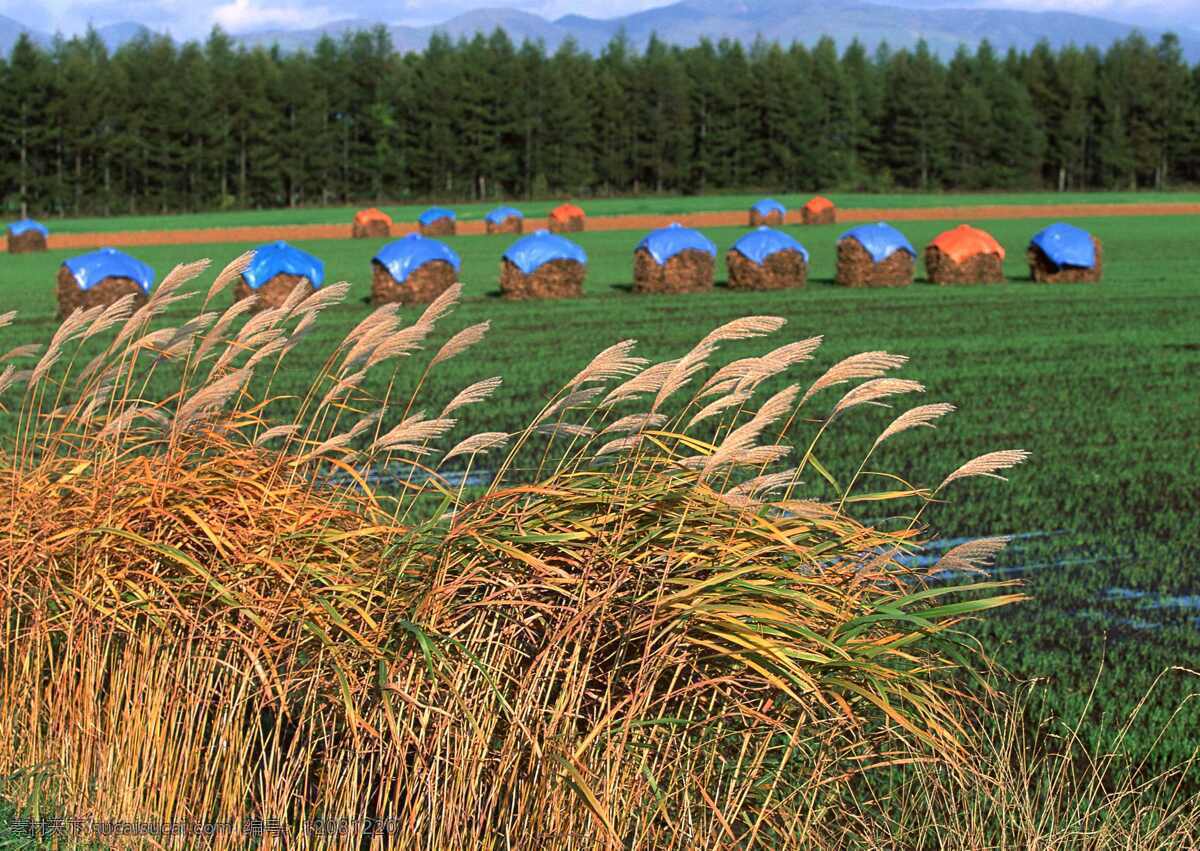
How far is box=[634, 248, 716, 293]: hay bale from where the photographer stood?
118ft

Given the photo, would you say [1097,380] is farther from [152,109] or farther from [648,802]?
[152,109]

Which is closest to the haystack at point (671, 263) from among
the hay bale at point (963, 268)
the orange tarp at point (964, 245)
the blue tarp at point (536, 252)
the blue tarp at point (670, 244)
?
the blue tarp at point (670, 244)

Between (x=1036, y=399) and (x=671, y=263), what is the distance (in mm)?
18102

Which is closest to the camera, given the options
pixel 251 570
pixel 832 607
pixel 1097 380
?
pixel 832 607

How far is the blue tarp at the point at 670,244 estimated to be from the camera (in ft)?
118

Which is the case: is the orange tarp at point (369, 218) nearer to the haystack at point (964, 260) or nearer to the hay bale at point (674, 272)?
the hay bale at point (674, 272)

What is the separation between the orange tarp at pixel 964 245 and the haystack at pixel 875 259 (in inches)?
34.9

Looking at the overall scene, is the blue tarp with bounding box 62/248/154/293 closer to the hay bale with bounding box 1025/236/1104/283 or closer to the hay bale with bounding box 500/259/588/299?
the hay bale with bounding box 500/259/588/299

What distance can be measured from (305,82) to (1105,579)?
98.8 m

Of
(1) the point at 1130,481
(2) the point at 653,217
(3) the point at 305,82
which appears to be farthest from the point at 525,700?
(3) the point at 305,82

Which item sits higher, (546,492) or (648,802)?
(546,492)

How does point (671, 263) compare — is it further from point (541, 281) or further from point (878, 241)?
point (878, 241)

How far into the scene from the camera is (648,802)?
5160 millimetres

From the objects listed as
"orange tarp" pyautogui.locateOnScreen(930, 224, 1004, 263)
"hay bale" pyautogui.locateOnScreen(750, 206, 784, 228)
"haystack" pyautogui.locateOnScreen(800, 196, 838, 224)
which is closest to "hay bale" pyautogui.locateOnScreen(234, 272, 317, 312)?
"orange tarp" pyautogui.locateOnScreen(930, 224, 1004, 263)
